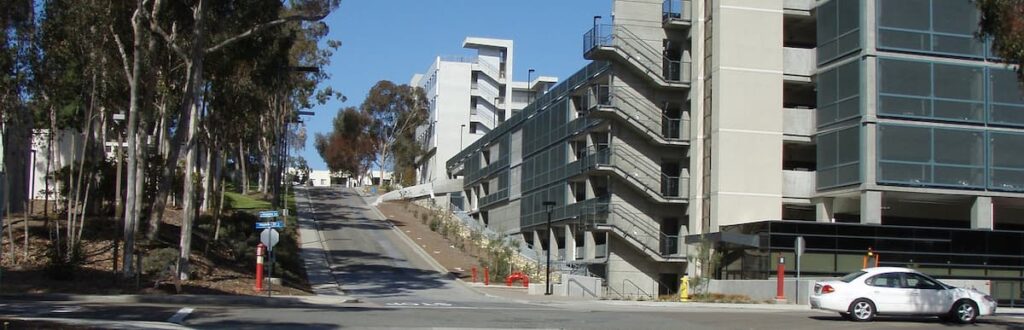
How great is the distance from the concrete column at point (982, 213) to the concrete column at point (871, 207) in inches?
167

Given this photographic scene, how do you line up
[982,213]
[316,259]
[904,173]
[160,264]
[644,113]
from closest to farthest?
[160,264], [904,173], [982,213], [644,113], [316,259]

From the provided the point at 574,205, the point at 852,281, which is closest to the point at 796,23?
the point at 574,205

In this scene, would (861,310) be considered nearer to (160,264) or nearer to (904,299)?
(904,299)

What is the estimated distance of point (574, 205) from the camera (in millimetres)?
53625

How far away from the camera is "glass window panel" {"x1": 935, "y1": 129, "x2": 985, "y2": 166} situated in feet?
133

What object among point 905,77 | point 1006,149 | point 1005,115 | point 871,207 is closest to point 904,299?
point 871,207

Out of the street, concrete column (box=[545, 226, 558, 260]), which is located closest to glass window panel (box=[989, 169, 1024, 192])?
the street

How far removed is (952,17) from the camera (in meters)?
40.7

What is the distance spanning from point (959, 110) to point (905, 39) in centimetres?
367

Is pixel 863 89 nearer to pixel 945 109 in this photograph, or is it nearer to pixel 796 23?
pixel 945 109

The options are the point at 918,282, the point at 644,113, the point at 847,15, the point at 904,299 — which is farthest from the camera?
the point at 644,113

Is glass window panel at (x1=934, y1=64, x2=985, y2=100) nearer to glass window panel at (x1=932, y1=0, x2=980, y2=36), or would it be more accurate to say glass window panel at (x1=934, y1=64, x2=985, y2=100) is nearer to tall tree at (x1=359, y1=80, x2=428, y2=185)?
glass window panel at (x1=932, y1=0, x2=980, y2=36)

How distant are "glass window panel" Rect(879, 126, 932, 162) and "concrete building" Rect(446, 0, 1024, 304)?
57mm

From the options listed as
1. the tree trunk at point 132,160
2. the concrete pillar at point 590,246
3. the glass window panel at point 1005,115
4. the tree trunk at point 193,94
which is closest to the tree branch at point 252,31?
the tree trunk at point 193,94
